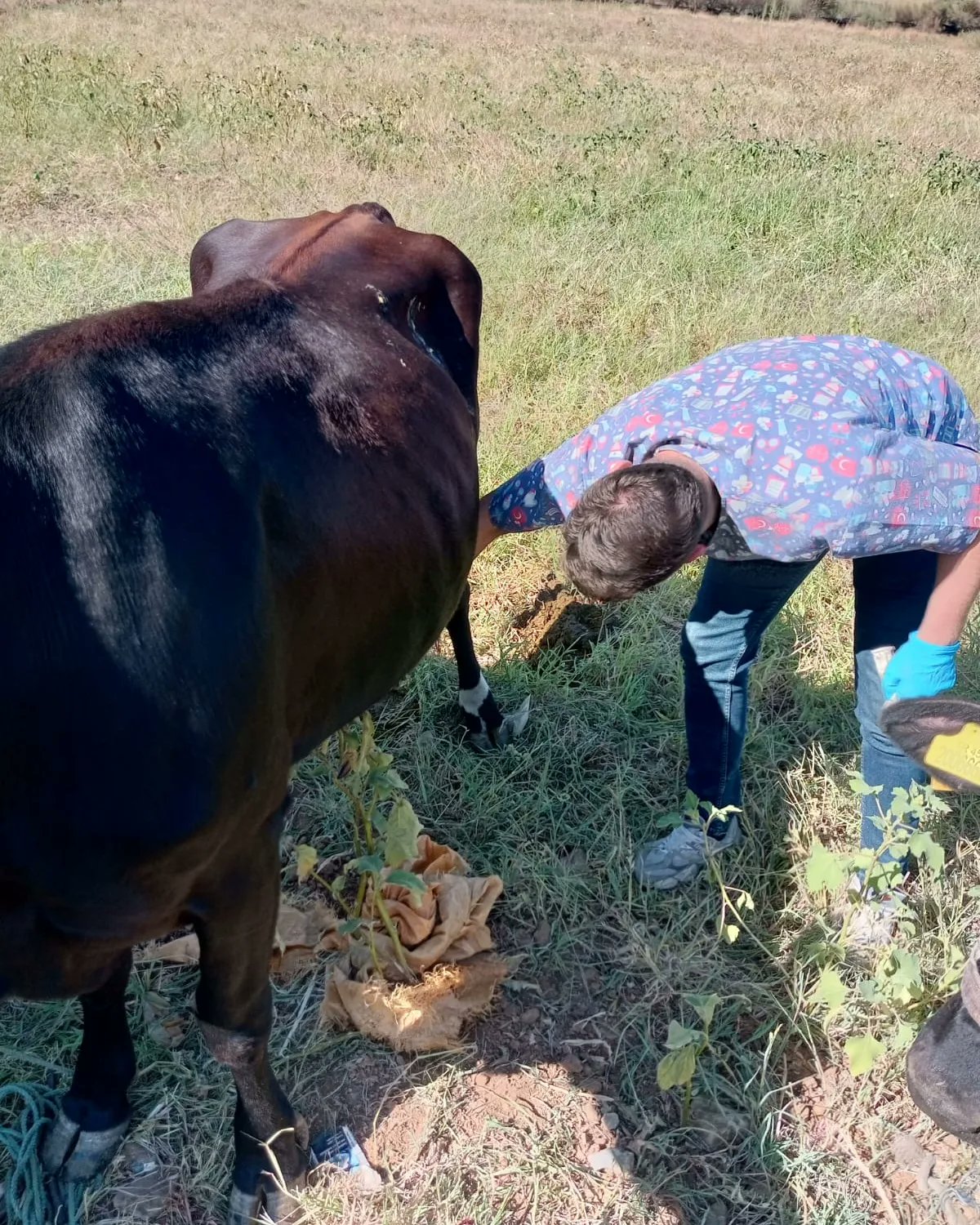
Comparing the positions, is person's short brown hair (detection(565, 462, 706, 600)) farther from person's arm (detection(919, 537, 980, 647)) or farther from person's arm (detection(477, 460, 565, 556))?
person's arm (detection(919, 537, 980, 647))

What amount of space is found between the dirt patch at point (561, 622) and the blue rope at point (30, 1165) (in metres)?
1.92

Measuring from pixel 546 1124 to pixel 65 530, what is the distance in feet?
5.07

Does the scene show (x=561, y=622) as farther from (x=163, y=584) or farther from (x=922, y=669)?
(x=163, y=584)

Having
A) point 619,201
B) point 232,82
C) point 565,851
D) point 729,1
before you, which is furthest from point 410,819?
point 729,1

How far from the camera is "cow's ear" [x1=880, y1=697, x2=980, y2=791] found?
1823mm

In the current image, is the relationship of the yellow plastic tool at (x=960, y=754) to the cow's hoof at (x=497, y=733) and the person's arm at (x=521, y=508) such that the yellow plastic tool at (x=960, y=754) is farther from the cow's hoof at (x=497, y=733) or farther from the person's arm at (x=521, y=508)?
the cow's hoof at (x=497, y=733)

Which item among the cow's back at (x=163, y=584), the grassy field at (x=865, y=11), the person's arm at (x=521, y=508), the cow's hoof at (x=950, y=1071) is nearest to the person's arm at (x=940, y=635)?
the cow's hoof at (x=950, y=1071)

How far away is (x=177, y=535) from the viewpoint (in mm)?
1352

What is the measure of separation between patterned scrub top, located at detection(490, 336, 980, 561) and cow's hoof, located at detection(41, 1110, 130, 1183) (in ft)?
4.98

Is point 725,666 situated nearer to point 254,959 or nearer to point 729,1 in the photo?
point 254,959

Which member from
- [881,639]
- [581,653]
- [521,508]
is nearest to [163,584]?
[521,508]

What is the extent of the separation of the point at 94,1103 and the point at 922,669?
6.14 ft

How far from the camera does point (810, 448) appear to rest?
Result: 1.96m

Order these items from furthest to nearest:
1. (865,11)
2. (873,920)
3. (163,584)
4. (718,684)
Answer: (865,11), (718,684), (873,920), (163,584)
